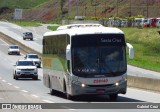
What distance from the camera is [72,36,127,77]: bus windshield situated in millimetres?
25953

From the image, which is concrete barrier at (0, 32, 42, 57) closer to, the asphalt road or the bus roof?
the asphalt road

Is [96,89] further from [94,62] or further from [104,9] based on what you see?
[104,9]

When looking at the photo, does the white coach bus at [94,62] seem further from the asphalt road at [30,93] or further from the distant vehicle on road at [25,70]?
the distant vehicle on road at [25,70]

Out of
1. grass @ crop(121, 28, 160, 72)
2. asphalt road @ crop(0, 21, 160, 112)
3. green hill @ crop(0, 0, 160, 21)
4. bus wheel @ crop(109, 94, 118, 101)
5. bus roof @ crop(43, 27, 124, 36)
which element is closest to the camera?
bus roof @ crop(43, 27, 124, 36)

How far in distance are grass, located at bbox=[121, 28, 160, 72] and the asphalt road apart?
538 inches

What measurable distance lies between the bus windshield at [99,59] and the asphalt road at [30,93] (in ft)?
4.27

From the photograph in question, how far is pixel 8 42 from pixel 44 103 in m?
82.6

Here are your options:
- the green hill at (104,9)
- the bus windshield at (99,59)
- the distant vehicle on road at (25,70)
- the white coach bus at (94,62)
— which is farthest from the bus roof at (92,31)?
the green hill at (104,9)

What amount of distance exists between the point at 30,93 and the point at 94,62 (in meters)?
6.96

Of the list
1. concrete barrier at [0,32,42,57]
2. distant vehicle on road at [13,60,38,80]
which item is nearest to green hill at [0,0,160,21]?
concrete barrier at [0,32,42,57]

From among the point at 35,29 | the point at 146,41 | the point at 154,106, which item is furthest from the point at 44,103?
the point at 35,29

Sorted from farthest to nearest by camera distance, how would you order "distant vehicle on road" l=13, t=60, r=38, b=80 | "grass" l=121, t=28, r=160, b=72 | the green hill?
the green hill < "grass" l=121, t=28, r=160, b=72 < "distant vehicle on road" l=13, t=60, r=38, b=80

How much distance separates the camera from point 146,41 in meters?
91.6

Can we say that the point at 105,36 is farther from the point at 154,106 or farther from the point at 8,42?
the point at 8,42
